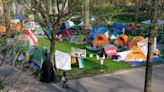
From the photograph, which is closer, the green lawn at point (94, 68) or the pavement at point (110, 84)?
the pavement at point (110, 84)

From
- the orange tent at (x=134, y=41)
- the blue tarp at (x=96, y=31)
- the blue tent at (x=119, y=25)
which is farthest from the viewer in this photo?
the blue tent at (x=119, y=25)

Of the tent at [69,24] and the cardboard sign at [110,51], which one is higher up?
the tent at [69,24]

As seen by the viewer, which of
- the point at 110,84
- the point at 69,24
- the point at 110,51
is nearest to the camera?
the point at 110,84

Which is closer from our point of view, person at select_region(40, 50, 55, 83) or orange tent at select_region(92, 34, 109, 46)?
person at select_region(40, 50, 55, 83)

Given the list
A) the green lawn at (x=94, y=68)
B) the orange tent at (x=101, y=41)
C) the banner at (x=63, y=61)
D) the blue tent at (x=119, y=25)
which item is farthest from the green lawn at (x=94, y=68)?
the blue tent at (x=119, y=25)

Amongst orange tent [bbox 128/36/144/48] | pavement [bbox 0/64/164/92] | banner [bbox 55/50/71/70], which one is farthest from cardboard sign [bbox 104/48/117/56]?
banner [bbox 55/50/71/70]

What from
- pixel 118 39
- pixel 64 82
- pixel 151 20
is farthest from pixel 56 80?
pixel 118 39

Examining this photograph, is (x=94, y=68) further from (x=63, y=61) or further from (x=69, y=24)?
(x=69, y=24)

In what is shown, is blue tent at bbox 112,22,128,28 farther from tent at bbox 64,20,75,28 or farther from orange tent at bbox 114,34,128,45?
orange tent at bbox 114,34,128,45

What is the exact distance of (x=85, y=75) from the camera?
1869 centimetres

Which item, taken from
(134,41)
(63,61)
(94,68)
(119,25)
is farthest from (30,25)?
(119,25)

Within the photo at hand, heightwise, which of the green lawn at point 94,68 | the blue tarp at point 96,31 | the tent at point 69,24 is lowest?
the green lawn at point 94,68

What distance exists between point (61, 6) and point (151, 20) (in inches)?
285

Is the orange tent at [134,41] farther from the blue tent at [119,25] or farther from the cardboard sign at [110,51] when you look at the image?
the blue tent at [119,25]
